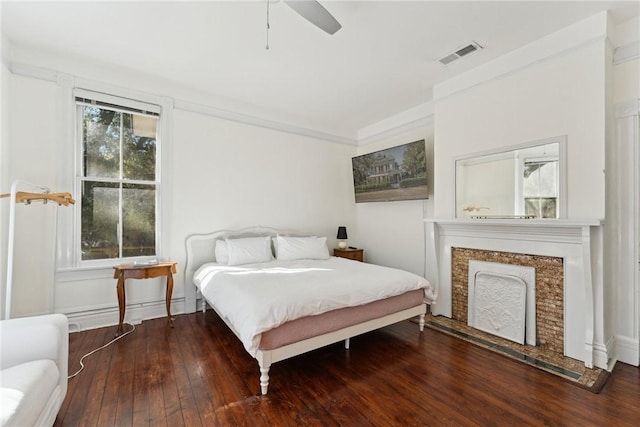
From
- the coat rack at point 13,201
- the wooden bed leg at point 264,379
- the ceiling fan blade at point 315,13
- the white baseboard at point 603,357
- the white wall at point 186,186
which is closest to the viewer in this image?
the ceiling fan blade at point 315,13

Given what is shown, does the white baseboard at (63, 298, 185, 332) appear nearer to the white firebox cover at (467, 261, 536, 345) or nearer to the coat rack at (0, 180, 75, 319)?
the coat rack at (0, 180, 75, 319)

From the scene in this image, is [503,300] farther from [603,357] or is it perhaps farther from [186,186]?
[186,186]

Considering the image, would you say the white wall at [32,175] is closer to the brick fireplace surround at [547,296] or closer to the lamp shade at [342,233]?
the lamp shade at [342,233]

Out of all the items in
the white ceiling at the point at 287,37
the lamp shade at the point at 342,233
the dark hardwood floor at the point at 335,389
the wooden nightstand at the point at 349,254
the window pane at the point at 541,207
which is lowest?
the dark hardwood floor at the point at 335,389

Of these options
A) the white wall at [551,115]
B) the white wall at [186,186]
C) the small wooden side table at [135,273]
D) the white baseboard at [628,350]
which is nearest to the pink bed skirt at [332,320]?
the white wall at [551,115]

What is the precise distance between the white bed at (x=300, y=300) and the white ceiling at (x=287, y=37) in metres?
2.28

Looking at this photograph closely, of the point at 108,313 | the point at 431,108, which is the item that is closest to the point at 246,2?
the point at 431,108

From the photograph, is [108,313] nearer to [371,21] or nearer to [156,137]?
[156,137]

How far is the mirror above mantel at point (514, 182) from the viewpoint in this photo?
255cm

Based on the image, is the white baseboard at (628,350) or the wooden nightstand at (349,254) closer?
the white baseboard at (628,350)

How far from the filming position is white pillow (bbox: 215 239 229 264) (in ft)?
11.9

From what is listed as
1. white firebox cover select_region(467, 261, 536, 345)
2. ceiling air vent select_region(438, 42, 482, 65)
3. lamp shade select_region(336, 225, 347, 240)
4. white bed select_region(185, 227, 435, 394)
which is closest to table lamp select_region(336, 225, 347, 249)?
lamp shade select_region(336, 225, 347, 240)

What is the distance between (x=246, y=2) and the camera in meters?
2.19

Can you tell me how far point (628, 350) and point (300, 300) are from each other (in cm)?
286
